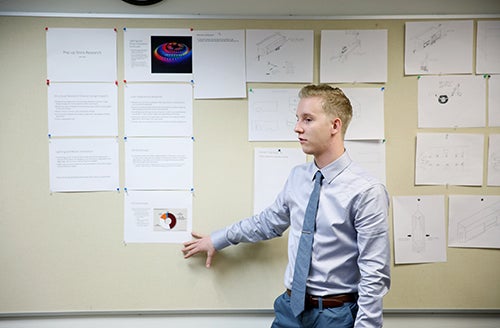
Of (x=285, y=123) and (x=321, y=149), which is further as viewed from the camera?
(x=285, y=123)

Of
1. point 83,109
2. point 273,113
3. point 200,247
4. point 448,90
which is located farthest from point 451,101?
point 83,109

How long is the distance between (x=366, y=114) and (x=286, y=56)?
1.61 feet

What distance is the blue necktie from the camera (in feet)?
4.09

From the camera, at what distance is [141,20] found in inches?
61.2

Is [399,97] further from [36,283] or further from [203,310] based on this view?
[36,283]

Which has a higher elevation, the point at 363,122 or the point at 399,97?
the point at 399,97

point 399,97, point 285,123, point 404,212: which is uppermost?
point 399,97

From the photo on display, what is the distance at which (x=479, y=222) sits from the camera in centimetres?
159

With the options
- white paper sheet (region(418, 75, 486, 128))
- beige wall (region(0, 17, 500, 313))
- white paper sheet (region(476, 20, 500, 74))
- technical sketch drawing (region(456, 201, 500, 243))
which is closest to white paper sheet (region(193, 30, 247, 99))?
beige wall (region(0, 17, 500, 313))

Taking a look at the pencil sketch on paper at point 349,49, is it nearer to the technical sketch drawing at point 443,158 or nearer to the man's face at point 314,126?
the man's face at point 314,126

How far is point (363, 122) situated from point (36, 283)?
1.82 metres

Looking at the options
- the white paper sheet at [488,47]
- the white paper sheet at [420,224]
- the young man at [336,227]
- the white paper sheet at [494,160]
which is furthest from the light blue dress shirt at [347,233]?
the white paper sheet at [488,47]

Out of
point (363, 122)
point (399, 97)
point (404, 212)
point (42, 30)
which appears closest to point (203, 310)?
point (404, 212)

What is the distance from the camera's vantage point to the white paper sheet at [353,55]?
1.55m
